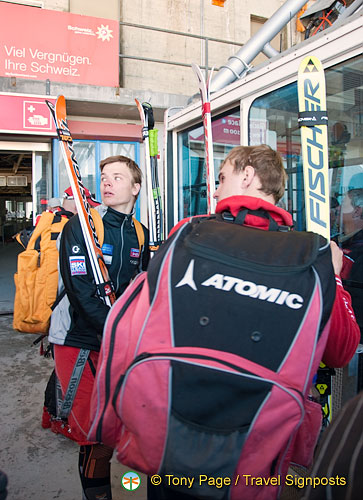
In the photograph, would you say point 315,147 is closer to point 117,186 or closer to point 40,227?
point 117,186

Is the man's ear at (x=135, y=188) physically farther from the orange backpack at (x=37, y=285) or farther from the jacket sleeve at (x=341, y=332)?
the jacket sleeve at (x=341, y=332)

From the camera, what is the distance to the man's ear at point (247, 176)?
1.35 m

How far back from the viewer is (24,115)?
6.27 m

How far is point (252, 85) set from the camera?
2844mm

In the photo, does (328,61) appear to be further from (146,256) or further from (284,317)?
(284,317)

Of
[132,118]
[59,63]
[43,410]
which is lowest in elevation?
[43,410]

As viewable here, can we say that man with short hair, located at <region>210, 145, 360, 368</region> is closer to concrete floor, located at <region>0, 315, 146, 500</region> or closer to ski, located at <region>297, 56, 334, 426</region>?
ski, located at <region>297, 56, 334, 426</region>

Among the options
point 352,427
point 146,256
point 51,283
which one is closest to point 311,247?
point 352,427

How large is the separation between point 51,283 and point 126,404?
5.44 feet

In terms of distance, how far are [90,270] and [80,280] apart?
77mm

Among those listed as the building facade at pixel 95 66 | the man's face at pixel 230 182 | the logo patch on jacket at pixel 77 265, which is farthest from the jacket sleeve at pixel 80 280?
the building facade at pixel 95 66

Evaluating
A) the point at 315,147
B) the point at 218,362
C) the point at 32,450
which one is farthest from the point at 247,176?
the point at 32,450

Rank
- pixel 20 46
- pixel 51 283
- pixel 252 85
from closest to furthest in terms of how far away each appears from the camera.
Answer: pixel 51 283 < pixel 252 85 < pixel 20 46

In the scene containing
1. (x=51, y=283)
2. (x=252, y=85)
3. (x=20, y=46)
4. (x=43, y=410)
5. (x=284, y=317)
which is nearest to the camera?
(x=284, y=317)
